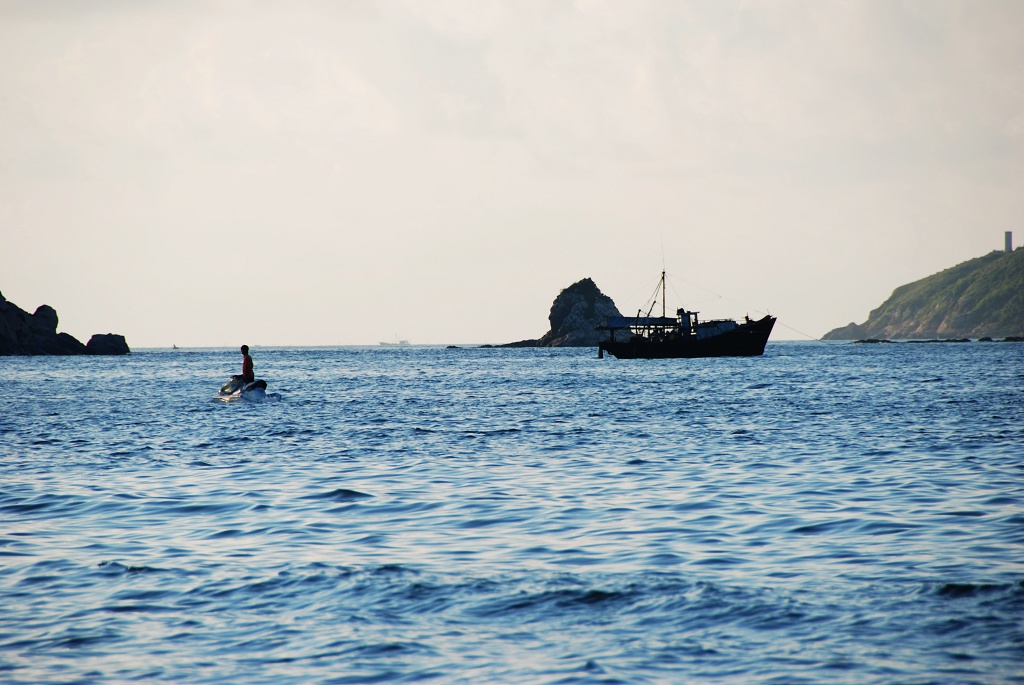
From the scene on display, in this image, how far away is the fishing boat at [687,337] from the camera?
118688 millimetres

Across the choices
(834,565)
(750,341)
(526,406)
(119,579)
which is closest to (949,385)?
(526,406)

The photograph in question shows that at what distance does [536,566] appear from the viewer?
11.2 m

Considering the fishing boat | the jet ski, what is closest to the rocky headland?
the fishing boat

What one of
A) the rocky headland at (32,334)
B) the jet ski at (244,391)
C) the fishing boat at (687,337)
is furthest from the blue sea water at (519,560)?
the rocky headland at (32,334)

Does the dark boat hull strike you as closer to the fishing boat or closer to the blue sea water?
the fishing boat

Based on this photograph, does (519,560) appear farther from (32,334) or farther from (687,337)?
(32,334)

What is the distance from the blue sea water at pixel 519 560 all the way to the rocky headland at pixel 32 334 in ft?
510

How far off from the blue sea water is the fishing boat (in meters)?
92.4

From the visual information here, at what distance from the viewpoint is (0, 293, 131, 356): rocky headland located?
6432 inches

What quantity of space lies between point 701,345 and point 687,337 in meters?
2.06

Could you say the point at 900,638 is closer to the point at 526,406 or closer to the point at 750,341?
the point at 526,406

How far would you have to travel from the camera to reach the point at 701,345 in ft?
390

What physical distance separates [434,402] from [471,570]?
3582 cm

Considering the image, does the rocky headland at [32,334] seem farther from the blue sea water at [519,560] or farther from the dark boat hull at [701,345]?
the blue sea water at [519,560]
